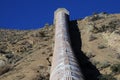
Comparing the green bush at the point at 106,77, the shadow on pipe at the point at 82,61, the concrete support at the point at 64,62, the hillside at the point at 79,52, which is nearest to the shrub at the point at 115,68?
the hillside at the point at 79,52

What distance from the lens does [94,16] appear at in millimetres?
37594

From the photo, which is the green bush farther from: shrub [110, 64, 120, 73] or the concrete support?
the concrete support

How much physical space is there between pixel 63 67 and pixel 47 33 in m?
17.7

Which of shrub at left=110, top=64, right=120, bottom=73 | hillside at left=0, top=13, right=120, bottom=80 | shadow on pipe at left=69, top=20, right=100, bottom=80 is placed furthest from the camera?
hillside at left=0, top=13, right=120, bottom=80

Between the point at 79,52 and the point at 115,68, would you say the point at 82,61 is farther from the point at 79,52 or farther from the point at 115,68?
the point at 115,68

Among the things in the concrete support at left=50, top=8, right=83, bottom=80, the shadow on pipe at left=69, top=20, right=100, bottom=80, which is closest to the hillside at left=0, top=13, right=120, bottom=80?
the shadow on pipe at left=69, top=20, right=100, bottom=80

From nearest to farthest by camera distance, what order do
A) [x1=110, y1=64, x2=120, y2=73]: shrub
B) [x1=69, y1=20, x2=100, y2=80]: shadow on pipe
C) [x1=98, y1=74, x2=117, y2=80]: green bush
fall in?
[x1=98, y1=74, x2=117, y2=80]: green bush → [x1=110, y1=64, x2=120, y2=73]: shrub → [x1=69, y1=20, x2=100, y2=80]: shadow on pipe

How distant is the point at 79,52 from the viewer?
27.0 metres

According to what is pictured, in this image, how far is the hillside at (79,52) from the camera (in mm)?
22562

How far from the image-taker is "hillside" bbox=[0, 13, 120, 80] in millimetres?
22562

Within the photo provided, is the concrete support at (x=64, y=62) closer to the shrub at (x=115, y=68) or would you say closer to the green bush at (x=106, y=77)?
the green bush at (x=106, y=77)

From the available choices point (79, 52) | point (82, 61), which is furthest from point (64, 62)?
point (79, 52)

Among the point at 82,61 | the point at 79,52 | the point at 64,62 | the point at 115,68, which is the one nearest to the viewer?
the point at 64,62

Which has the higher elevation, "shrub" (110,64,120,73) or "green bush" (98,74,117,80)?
"shrub" (110,64,120,73)
